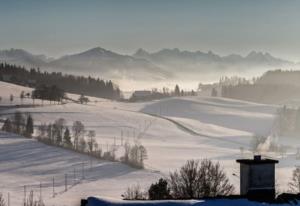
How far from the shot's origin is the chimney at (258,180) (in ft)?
69.3

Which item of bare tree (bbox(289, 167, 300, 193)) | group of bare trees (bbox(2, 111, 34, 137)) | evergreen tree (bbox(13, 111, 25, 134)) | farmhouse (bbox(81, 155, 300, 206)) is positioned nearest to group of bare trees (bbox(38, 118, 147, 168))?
group of bare trees (bbox(2, 111, 34, 137))

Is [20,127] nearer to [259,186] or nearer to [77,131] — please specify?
[77,131]

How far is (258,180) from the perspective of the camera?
21141mm

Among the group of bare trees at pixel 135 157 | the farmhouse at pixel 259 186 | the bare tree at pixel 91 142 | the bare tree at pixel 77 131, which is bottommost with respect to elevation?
the group of bare trees at pixel 135 157

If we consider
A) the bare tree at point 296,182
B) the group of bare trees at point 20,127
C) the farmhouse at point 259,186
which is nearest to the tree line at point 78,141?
the group of bare trees at point 20,127

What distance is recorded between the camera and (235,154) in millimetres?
160375

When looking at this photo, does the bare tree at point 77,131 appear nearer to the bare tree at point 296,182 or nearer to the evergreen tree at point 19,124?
the evergreen tree at point 19,124

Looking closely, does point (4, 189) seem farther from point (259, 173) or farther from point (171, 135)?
point (171, 135)

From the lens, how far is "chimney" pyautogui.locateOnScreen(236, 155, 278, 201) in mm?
21125

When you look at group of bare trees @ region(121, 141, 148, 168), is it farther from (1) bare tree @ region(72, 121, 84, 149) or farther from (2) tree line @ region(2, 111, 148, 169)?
(1) bare tree @ region(72, 121, 84, 149)

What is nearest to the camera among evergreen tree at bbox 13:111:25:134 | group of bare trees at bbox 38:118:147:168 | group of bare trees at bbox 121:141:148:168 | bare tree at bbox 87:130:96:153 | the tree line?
group of bare trees at bbox 121:141:148:168

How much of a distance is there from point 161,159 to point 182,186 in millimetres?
100385

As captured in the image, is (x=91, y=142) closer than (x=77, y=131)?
Yes

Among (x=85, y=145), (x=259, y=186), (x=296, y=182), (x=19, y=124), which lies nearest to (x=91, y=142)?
(x=85, y=145)
